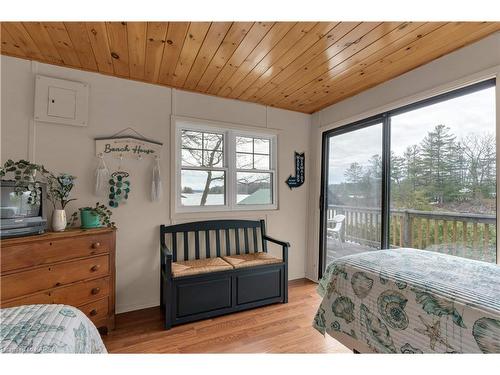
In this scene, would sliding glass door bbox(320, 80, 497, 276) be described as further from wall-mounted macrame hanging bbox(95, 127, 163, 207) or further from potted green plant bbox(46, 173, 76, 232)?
potted green plant bbox(46, 173, 76, 232)

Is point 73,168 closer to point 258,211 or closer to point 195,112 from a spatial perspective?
point 195,112

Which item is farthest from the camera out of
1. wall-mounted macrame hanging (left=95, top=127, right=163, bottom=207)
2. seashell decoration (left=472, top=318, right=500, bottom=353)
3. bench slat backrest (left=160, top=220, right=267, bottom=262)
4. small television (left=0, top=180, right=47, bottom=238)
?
bench slat backrest (left=160, top=220, right=267, bottom=262)

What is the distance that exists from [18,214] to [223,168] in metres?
1.95

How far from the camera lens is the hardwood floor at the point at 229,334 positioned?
1.92 metres

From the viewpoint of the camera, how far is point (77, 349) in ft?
2.77

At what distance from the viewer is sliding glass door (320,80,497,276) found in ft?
6.31

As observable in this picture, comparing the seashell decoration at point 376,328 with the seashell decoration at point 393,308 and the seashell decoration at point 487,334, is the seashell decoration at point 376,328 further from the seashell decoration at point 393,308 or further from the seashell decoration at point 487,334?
the seashell decoration at point 487,334

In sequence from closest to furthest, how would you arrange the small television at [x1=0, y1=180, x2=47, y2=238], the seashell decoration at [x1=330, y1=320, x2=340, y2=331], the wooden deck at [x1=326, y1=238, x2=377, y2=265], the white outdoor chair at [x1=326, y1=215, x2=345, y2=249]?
the seashell decoration at [x1=330, y1=320, x2=340, y2=331]
the small television at [x1=0, y1=180, x2=47, y2=238]
the wooden deck at [x1=326, y1=238, x2=377, y2=265]
the white outdoor chair at [x1=326, y1=215, x2=345, y2=249]

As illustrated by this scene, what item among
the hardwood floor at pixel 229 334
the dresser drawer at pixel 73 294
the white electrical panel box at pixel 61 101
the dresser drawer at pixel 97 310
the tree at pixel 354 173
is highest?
the white electrical panel box at pixel 61 101

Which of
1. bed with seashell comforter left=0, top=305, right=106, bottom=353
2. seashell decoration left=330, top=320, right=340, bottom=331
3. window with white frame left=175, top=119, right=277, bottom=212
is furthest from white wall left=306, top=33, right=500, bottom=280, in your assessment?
bed with seashell comforter left=0, top=305, right=106, bottom=353

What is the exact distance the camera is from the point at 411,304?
1216 mm

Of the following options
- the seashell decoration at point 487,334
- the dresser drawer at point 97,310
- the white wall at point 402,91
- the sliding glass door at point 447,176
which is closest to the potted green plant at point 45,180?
the dresser drawer at point 97,310

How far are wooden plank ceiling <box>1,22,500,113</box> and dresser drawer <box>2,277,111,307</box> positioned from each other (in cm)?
195

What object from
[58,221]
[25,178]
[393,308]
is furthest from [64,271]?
[393,308]
